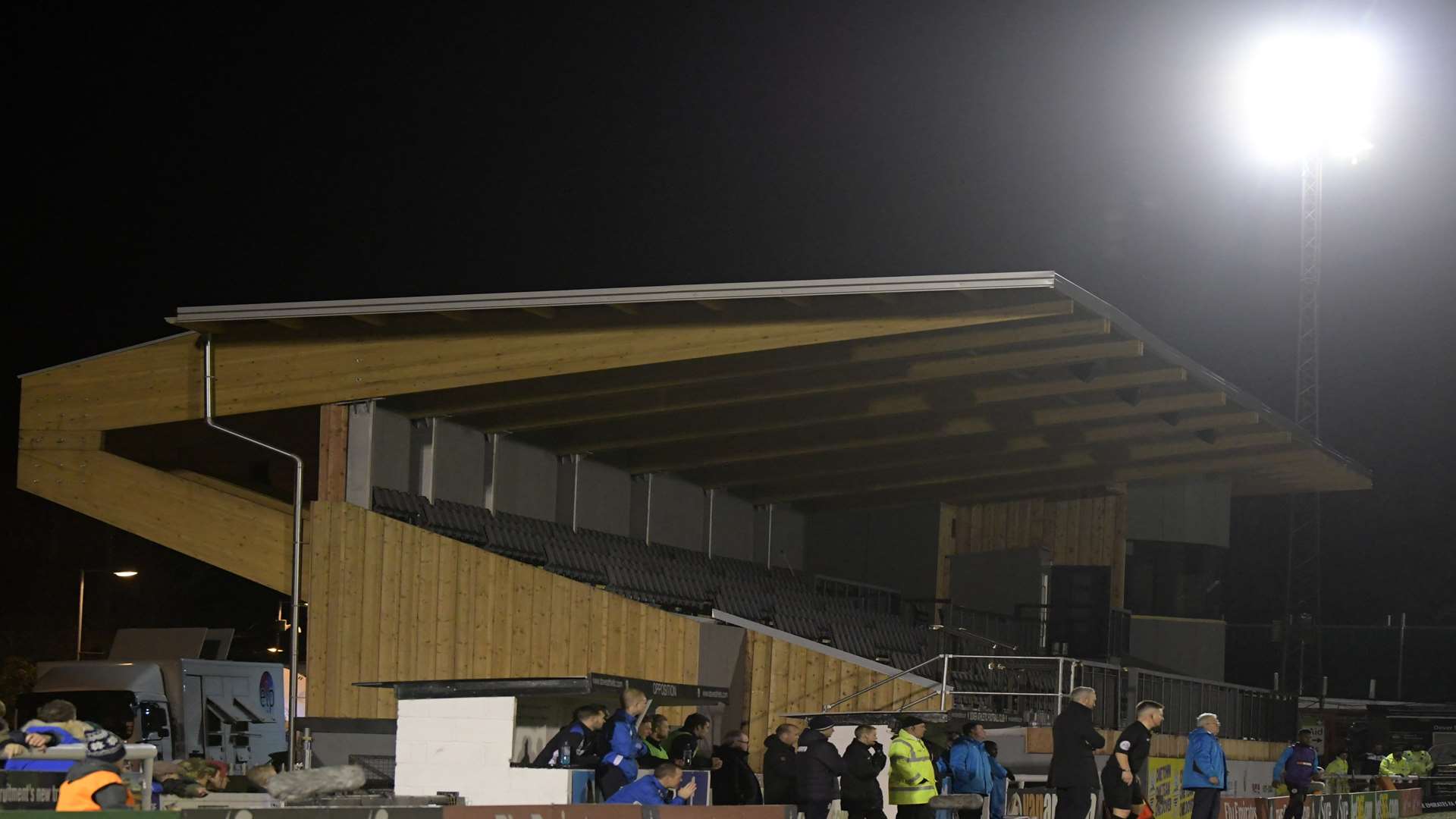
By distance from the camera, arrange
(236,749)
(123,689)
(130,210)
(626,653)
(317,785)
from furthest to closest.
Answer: (130,210), (626,653), (236,749), (123,689), (317,785)

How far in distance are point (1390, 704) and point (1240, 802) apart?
18.6 metres

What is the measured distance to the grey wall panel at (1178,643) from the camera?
32625mm

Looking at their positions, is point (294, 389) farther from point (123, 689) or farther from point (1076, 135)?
point (1076, 135)

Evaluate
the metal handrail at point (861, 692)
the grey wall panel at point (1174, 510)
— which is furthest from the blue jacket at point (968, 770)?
the grey wall panel at point (1174, 510)

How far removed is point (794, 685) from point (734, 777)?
7.19m

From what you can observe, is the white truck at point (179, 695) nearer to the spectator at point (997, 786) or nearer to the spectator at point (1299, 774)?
the spectator at point (997, 786)

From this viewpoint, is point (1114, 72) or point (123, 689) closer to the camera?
point (123, 689)

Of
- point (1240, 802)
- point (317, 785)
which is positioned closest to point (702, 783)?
point (317, 785)

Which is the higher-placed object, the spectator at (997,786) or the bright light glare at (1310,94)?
the bright light glare at (1310,94)

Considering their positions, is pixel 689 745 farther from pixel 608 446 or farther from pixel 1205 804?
pixel 608 446

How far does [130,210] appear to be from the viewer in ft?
111

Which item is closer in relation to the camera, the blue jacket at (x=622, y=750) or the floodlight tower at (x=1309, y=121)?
the blue jacket at (x=622, y=750)

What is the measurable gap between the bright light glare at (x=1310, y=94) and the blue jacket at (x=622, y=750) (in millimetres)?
27180

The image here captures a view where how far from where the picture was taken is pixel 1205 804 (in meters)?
15.1
